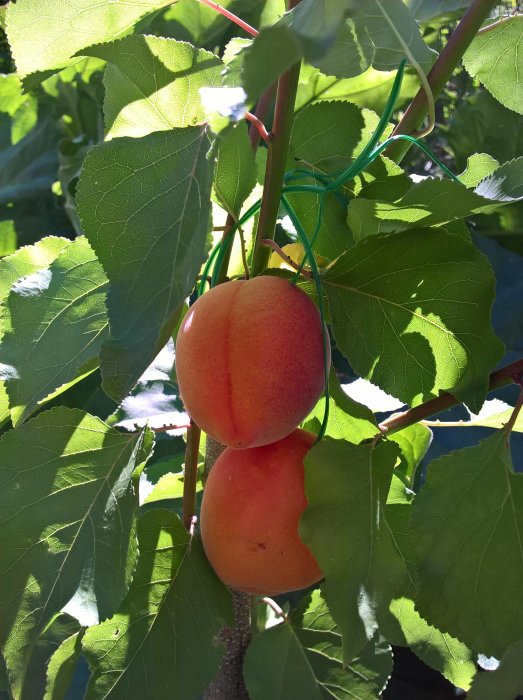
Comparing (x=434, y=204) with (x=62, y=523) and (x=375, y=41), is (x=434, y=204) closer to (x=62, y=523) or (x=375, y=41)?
(x=375, y=41)

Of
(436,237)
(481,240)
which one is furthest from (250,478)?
(481,240)

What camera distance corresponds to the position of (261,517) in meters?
0.51

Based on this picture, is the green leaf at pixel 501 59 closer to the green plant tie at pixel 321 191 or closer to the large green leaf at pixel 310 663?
the green plant tie at pixel 321 191

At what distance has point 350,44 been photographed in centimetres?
46

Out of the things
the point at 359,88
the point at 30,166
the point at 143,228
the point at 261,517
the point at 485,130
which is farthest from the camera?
the point at 30,166

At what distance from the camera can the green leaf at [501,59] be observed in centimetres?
59

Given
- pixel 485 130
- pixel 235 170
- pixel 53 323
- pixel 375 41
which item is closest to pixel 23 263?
pixel 53 323

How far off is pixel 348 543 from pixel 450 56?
1.04 ft

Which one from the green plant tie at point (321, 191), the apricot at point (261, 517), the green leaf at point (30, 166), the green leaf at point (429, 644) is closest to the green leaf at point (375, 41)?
the green plant tie at point (321, 191)

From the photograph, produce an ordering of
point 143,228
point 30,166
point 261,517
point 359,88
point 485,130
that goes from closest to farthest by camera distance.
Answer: point 143,228
point 261,517
point 359,88
point 485,130
point 30,166

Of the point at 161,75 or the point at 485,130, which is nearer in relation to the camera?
the point at 161,75

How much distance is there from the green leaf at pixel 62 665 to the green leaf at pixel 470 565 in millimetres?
260

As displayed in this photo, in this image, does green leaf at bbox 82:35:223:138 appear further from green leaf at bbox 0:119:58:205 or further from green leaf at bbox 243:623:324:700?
green leaf at bbox 0:119:58:205

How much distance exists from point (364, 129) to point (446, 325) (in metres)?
0.18
